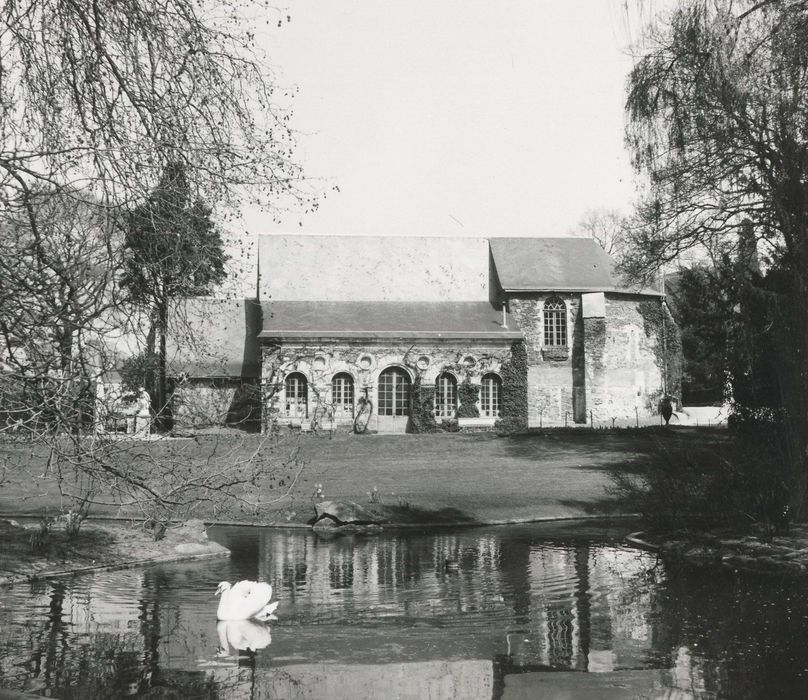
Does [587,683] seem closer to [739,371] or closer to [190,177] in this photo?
[190,177]

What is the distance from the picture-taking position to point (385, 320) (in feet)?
132

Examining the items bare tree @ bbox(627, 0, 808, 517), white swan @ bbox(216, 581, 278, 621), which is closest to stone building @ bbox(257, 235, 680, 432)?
bare tree @ bbox(627, 0, 808, 517)

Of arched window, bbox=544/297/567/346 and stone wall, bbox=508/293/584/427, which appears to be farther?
arched window, bbox=544/297/567/346

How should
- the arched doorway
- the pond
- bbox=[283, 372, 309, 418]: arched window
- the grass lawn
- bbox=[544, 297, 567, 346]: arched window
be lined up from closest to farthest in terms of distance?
the pond, the grass lawn, bbox=[283, 372, 309, 418]: arched window, the arched doorway, bbox=[544, 297, 567, 346]: arched window

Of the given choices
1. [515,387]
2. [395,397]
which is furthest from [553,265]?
[395,397]

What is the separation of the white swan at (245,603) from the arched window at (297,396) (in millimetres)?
29538

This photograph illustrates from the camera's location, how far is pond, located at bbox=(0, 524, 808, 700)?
23.2 feet

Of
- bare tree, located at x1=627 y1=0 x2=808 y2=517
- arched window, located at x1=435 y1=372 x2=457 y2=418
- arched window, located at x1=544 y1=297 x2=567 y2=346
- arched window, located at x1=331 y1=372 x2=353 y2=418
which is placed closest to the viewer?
bare tree, located at x1=627 y1=0 x2=808 y2=517

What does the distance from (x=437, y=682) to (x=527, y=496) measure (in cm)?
1405

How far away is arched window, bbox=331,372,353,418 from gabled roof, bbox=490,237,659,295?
836 cm

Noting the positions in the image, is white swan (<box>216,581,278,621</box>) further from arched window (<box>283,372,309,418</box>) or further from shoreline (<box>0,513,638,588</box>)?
arched window (<box>283,372,309,418</box>)

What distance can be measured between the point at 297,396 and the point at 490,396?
8.14m

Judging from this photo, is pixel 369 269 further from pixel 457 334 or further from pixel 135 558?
pixel 135 558

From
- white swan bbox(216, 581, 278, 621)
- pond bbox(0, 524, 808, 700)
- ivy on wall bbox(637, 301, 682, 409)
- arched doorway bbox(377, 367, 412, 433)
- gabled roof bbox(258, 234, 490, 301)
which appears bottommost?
pond bbox(0, 524, 808, 700)
